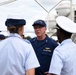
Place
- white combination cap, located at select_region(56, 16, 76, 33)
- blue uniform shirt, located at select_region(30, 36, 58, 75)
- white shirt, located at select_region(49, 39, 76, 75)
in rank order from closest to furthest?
white shirt, located at select_region(49, 39, 76, 75) < white combination cap, located at select_region(56, 16, 76, 33) < blue uniform shirt, located at select_region(30, 36, 58, 75)

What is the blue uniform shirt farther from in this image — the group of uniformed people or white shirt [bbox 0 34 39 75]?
white shirt [bbox 0 34 39 75]

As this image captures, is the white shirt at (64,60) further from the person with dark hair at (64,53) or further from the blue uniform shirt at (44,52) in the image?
the blue uniform shirt at (44,52)

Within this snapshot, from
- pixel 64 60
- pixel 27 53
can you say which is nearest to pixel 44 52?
pixel 64 60

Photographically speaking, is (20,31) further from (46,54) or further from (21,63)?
(46,54)

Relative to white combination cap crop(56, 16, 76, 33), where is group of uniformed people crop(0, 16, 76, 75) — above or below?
below

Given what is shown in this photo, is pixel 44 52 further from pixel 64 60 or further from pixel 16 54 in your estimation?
pixel 16 54

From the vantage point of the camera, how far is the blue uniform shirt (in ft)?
15.0

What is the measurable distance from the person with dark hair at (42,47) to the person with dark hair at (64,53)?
0.90 metres

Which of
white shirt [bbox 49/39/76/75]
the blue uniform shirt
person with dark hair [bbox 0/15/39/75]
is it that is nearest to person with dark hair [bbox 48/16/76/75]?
white shirt [bbox 49/39/76/75]

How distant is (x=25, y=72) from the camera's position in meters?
3.35

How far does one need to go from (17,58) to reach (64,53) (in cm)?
54

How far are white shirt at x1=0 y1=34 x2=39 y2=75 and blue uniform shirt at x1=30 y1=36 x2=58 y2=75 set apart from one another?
1192mm

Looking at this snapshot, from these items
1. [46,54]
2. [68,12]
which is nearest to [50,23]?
[68,12]

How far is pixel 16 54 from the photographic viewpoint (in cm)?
336
